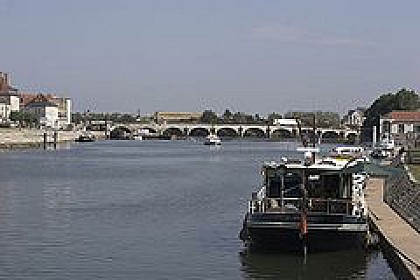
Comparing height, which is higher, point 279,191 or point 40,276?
point 279,191

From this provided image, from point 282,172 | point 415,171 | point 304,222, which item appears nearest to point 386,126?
point 415,171

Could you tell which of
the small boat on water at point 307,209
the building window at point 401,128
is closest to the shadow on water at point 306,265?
the small boat on water at point 307,209

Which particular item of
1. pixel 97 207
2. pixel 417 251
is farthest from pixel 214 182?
pixel 417 251

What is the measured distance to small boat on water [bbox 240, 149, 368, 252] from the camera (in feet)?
101

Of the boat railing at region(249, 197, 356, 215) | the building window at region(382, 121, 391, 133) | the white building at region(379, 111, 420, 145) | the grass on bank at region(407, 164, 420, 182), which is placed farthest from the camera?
the building window at region(382, 121, 391, 133)

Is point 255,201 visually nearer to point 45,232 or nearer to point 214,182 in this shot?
point 45,232

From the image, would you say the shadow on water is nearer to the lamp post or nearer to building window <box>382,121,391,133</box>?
the lamp post

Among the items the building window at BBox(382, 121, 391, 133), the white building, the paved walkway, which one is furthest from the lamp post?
the building window at BBox(382, 121, 391, 133)

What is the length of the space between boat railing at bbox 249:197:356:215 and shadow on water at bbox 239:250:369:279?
4.88 feet

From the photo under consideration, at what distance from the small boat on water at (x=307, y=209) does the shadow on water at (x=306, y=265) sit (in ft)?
1.12

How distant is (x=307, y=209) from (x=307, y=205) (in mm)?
212

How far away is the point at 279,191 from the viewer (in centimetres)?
3278

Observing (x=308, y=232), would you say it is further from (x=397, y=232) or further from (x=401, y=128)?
(x=401, y=128)

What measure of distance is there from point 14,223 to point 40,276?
14441 mm
